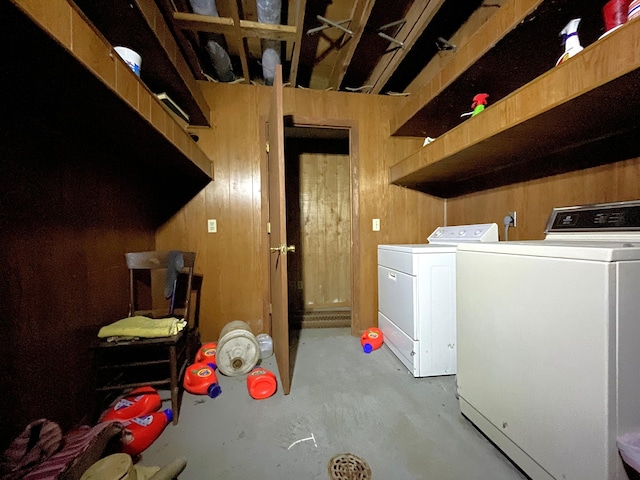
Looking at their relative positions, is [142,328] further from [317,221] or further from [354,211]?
[317,221]

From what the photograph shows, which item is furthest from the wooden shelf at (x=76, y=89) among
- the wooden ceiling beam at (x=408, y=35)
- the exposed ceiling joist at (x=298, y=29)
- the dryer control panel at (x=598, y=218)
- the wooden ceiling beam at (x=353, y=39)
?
the dryer control panel at (x=598, y=218)

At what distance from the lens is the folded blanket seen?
1.29m

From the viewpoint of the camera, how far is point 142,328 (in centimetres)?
132

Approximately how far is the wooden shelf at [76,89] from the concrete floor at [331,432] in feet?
4.95

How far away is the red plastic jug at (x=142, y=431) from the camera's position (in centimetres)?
111

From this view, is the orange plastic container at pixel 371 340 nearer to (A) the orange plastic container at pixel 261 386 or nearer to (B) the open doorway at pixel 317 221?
(A) the orange plastic container at pixel 261 386

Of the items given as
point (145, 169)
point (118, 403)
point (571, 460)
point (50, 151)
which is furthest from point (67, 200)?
point (571, 460)

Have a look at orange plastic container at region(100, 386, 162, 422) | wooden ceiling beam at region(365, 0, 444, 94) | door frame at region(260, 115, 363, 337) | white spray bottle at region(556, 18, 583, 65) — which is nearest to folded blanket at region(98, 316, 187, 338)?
orange plastic container at region(100, 386, 162, 422)

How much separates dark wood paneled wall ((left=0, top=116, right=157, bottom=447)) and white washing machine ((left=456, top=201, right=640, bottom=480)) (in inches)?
73.6

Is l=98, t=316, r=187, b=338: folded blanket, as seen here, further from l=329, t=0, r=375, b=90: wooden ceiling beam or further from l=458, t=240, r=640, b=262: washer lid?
l=329, t=0, r=375, b=90: wooden ceiling beam

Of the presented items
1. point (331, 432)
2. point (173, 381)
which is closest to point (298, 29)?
point (173, 381)

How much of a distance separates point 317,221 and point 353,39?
196 cm

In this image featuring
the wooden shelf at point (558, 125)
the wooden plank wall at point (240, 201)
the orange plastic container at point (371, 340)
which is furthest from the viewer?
the wooden plank wall at point (240, 201)

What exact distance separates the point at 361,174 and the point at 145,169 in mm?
1789
